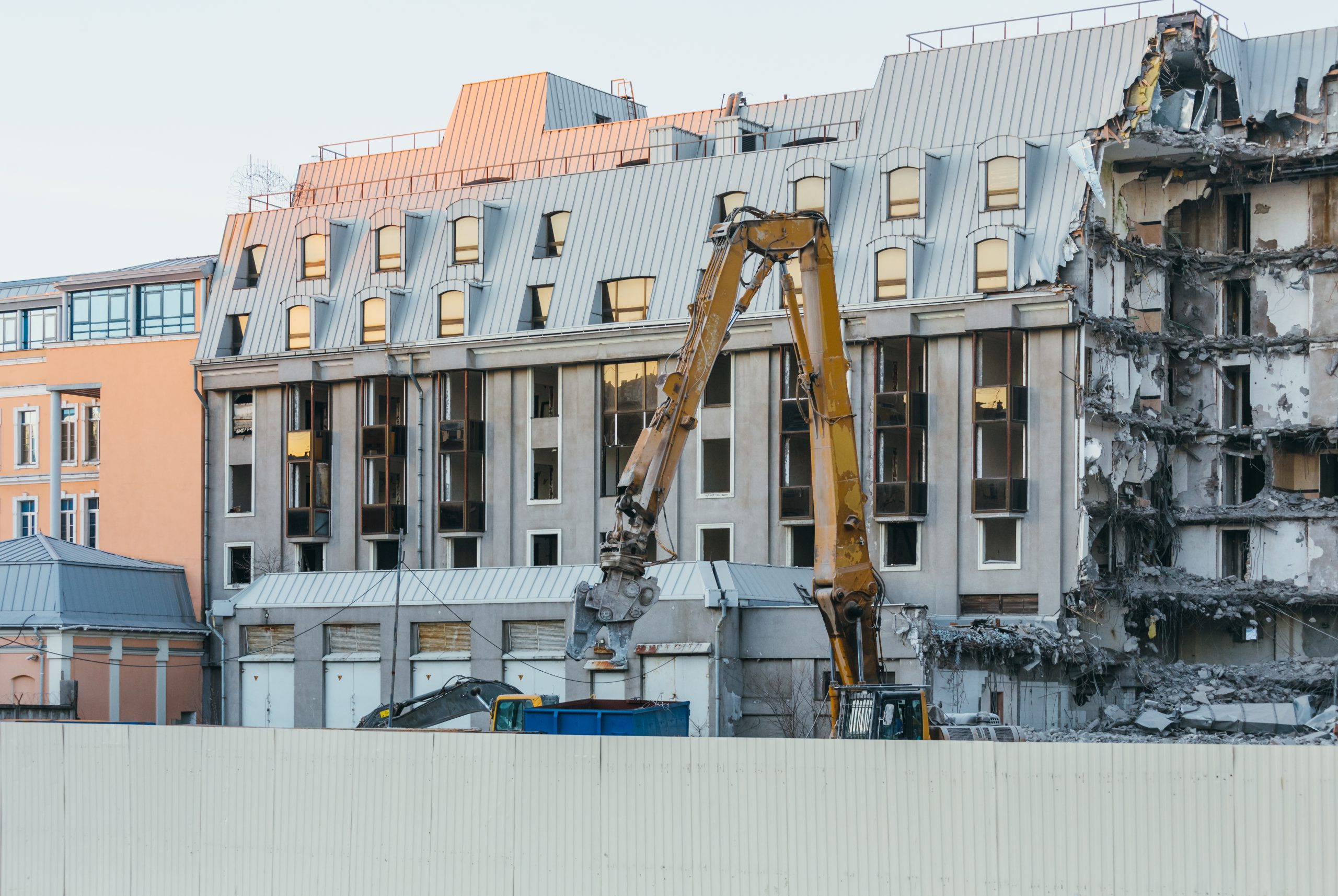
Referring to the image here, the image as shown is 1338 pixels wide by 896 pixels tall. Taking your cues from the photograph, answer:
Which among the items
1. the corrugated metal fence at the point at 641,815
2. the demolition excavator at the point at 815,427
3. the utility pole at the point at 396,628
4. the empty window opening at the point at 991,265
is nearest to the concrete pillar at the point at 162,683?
the utility pole at the point at 396,628

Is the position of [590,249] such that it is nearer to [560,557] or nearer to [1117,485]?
[560,557]

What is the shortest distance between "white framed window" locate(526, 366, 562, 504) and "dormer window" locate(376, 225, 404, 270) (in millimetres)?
7591

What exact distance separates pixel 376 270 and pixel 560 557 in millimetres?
13385

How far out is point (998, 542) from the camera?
57031 millimetres

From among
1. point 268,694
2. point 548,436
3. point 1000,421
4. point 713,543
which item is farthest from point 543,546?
point 1000,421

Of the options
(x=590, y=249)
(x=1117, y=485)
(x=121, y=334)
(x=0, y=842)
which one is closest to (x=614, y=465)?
(x=590, y=249)

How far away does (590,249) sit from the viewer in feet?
212

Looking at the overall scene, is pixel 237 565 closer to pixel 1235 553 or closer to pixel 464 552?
pixel 464 552

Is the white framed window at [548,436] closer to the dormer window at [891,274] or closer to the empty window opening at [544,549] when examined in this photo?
the empty window opening at [544,549]

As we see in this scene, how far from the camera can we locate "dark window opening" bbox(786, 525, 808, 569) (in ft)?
194

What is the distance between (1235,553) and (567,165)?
29.2 m

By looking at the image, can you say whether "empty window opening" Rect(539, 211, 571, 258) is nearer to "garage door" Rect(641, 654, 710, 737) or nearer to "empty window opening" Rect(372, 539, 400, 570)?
"empty window opening" Rect(372, 539, 400, 570)

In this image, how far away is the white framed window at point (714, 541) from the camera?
60.3 m

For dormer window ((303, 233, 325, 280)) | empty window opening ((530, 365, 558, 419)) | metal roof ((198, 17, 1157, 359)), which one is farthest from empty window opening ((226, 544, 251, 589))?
empty window opening ((530, 365, 558, 419))
